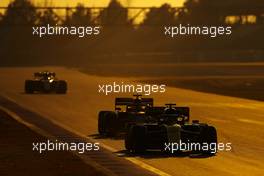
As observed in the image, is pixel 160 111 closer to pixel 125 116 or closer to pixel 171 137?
pixel 171 137

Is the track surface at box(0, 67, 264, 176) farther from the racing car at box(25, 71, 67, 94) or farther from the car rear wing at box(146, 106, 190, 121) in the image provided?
the car rear wing at box(146, 106, 190, 121)

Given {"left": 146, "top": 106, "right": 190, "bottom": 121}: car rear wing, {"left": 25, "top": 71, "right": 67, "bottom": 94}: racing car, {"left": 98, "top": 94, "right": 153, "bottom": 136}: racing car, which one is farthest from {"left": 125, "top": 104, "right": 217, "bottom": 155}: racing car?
{"left": 25, "top": 71, "right": 67, "bottom": 94}: racing car

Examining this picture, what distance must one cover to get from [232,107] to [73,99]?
38.9 ft

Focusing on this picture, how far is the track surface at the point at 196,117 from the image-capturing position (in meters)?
25.7

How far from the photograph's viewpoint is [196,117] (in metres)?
44.9

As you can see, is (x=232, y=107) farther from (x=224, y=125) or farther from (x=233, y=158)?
(x=233, y=158)

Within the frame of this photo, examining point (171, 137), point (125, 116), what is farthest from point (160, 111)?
point (125, 116)

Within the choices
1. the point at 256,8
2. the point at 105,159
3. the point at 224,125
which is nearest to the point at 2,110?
the point at 224,125

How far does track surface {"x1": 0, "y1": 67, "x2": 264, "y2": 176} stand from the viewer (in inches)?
1011

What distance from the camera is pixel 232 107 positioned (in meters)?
52.8

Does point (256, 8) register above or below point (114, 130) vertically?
above

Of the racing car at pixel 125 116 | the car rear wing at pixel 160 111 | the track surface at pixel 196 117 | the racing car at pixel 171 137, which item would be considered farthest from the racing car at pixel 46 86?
the racing car at pixel 171 137

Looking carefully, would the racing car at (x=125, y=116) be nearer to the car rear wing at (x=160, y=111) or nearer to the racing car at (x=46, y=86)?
the car rear wing at (x=160, y=111)

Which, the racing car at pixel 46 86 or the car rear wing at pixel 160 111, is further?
the racing car at pixel 46 86
